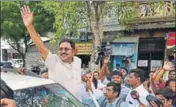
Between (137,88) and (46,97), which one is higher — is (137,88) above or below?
below

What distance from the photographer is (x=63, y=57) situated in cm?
472

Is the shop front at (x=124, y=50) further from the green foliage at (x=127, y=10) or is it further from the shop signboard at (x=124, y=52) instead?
the green foliage at (x=127, y=10)

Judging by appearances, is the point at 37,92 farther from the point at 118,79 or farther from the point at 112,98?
the point at 118,79

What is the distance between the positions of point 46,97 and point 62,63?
0.63 m

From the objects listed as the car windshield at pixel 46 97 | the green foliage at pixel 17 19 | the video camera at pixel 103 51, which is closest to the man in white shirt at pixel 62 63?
the car windshield at pixel 46 97

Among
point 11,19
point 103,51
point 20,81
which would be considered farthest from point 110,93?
point 11,19

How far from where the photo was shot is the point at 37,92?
405 centimetres

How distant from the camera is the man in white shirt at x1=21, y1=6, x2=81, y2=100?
4.64 metres

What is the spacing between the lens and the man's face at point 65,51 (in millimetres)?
4707

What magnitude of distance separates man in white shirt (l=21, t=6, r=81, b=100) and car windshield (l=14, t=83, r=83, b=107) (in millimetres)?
283

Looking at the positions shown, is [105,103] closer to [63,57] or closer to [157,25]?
[63,57]

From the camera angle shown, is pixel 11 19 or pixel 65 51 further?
pixel 11 19

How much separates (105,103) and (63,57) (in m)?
0.84

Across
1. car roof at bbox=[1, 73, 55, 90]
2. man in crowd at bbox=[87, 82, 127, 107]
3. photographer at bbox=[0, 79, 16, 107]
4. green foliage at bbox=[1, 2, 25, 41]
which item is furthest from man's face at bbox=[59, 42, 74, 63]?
green foliage at bbox=[1, 2, 25, 41]
